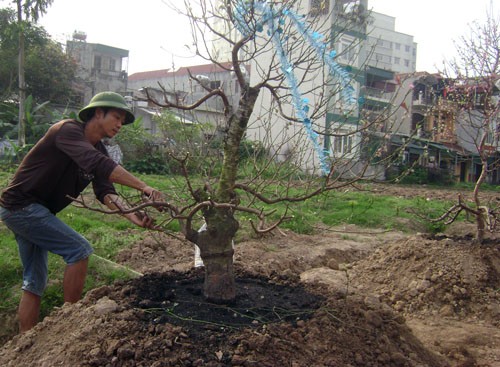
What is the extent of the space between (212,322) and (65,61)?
25.3 m

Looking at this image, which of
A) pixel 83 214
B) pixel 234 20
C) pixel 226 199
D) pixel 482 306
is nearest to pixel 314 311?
pixel 226 199

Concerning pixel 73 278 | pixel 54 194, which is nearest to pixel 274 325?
pixel 73 278

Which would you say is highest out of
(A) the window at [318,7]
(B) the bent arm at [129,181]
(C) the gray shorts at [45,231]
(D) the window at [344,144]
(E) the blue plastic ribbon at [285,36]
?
(A) the window at [318,7]

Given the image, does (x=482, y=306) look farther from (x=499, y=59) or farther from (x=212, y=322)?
(x=499, y=59)

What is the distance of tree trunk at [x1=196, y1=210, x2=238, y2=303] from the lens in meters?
3.59

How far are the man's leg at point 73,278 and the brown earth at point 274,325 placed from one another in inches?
7.4

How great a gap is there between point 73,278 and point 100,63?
109 feet

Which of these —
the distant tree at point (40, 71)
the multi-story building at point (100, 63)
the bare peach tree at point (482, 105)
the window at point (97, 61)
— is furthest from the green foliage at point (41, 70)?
the bare peach tree at point (482, 105)

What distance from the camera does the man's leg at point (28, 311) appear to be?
154 inches

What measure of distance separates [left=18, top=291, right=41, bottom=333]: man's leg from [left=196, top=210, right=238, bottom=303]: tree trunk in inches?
54.1

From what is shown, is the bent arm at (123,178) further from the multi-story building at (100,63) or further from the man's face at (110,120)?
the multi-story building at (100,63)

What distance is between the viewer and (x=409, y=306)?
554 cm

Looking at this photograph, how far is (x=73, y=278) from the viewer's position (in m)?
3.79

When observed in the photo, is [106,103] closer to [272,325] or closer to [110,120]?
[110,120]
